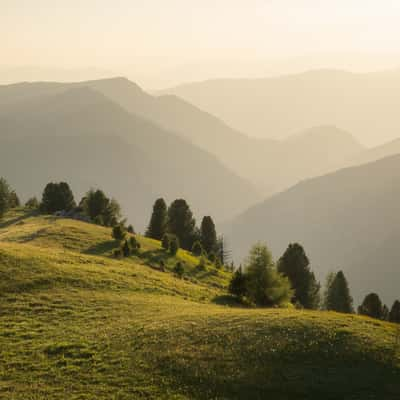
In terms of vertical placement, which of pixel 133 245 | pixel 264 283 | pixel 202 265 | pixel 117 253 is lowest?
pixel 264 283

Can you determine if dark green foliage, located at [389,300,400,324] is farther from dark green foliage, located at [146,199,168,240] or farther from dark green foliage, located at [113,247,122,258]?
dark green foliage, located at [113,247,122,258]

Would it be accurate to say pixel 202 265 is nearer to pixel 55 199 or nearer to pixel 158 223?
pixel 158 223

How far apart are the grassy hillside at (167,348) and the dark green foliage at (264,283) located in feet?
52.7

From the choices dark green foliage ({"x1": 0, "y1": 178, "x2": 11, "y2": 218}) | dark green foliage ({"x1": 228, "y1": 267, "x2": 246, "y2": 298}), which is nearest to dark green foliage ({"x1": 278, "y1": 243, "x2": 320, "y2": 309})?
dark green foliage ({"x1": 228, "y1": 267, "x2": 246, "y2": 298})

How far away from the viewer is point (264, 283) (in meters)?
61.5

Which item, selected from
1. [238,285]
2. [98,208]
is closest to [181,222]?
[98,208]

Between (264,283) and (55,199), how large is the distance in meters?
63.9

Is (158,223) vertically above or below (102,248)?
above

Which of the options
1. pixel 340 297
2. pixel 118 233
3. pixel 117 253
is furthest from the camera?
pixel 340 297

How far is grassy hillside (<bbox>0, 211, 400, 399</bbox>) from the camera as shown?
1051 inches

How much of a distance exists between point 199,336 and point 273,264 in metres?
31.4

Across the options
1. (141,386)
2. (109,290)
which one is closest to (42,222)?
(109,290)

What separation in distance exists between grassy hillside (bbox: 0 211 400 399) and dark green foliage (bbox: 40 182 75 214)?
191 feet

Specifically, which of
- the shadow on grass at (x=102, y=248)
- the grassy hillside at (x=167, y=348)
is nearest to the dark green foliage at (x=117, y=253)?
the shadow on grass at (x=102, y=248)
